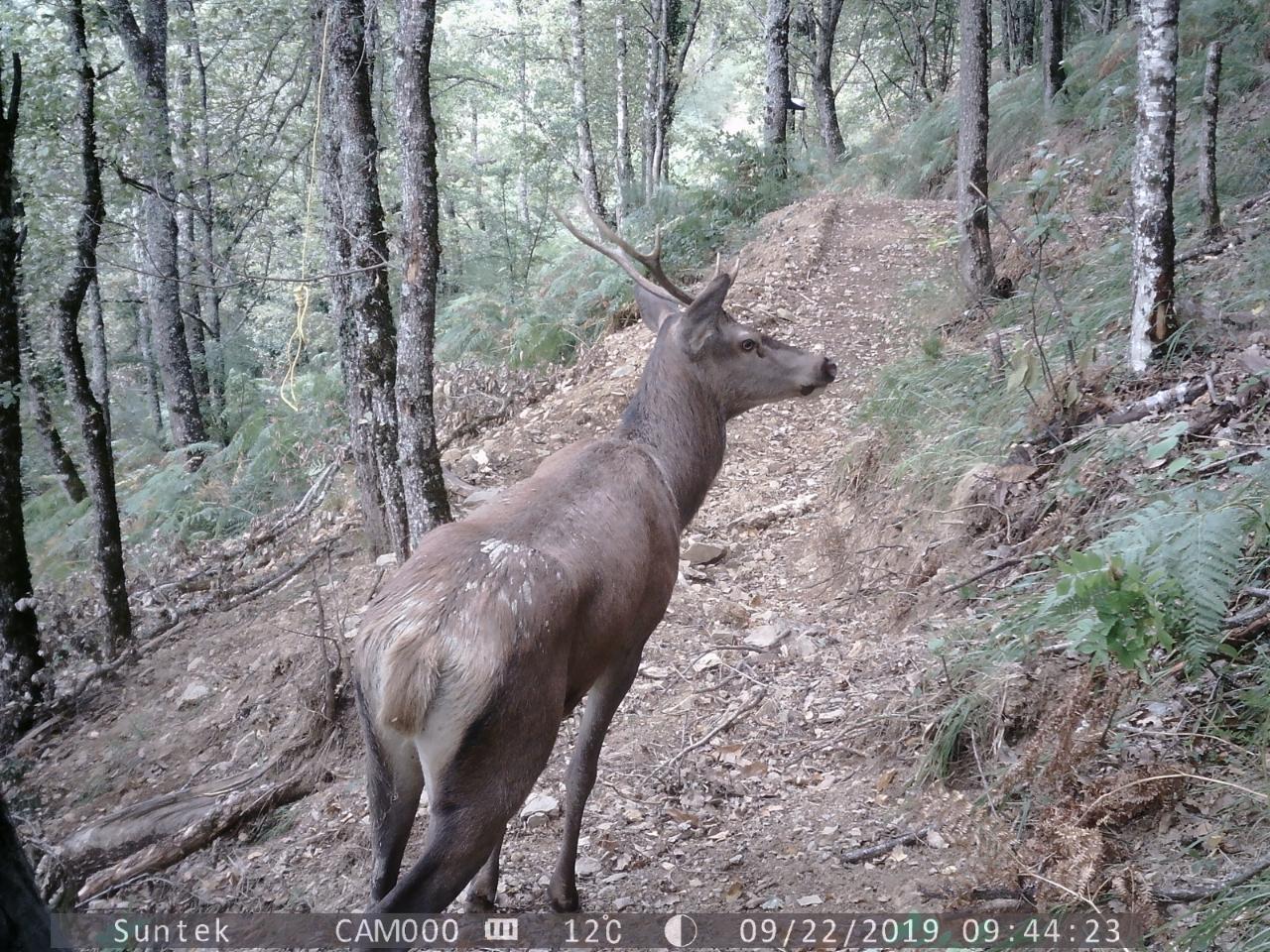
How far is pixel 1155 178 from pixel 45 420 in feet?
46.0

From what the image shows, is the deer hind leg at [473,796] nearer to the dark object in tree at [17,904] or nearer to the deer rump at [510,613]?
A: the deer rump at [510,613]

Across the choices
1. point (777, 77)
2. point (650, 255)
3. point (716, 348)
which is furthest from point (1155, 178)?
point (777, 77)

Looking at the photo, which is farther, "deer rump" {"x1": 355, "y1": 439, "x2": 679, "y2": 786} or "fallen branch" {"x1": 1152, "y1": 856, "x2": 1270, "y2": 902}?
"deer rump" {"x1": 355, "y1": 439, "x2": 679, "y2": 786}

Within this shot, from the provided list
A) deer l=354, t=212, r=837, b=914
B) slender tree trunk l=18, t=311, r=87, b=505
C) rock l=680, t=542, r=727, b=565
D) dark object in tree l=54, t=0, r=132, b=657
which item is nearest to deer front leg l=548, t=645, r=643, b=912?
deer l=354, t=212, r=837, b=914

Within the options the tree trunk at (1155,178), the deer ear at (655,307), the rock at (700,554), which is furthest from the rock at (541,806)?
the tree trunk at (1155,178)

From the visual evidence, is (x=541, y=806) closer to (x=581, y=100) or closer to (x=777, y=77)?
(x=581, y=100)

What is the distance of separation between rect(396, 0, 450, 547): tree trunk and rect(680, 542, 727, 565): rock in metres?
2.50

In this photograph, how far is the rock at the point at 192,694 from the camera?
8.51 meters

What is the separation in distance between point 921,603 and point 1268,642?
2.58 metres

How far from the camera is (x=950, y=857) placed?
4477mm

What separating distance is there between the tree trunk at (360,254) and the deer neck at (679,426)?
275 cm

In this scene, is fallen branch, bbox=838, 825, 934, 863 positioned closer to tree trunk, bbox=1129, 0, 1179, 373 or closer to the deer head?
the deer head

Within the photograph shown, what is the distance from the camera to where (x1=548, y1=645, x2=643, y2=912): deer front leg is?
4.80m

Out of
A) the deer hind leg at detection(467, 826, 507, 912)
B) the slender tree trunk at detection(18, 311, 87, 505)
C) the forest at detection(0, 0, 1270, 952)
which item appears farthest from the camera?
the slender tree trunk at detection(18, 311, 87, 505)
